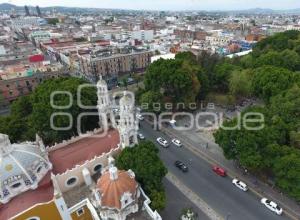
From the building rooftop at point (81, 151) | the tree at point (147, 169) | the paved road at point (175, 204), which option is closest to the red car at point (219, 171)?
the paved road at point (175, 204)

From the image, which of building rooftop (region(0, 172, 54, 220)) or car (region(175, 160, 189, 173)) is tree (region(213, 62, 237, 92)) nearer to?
car (region(175, 160, 189, 173))

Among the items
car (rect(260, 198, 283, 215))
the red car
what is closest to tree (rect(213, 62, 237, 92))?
the red car

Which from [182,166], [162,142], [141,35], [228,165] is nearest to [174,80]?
[162,142]

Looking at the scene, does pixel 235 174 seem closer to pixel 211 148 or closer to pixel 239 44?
pixel 211 148

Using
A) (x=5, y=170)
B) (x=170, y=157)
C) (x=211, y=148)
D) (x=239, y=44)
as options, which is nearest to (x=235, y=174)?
(x=211, y=148)

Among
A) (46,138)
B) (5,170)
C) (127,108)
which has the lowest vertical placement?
(46,138)

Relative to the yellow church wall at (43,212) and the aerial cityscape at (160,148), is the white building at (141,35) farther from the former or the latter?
the yellow church wall at (43,212)

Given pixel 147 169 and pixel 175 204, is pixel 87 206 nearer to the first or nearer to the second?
pixel 147 169
